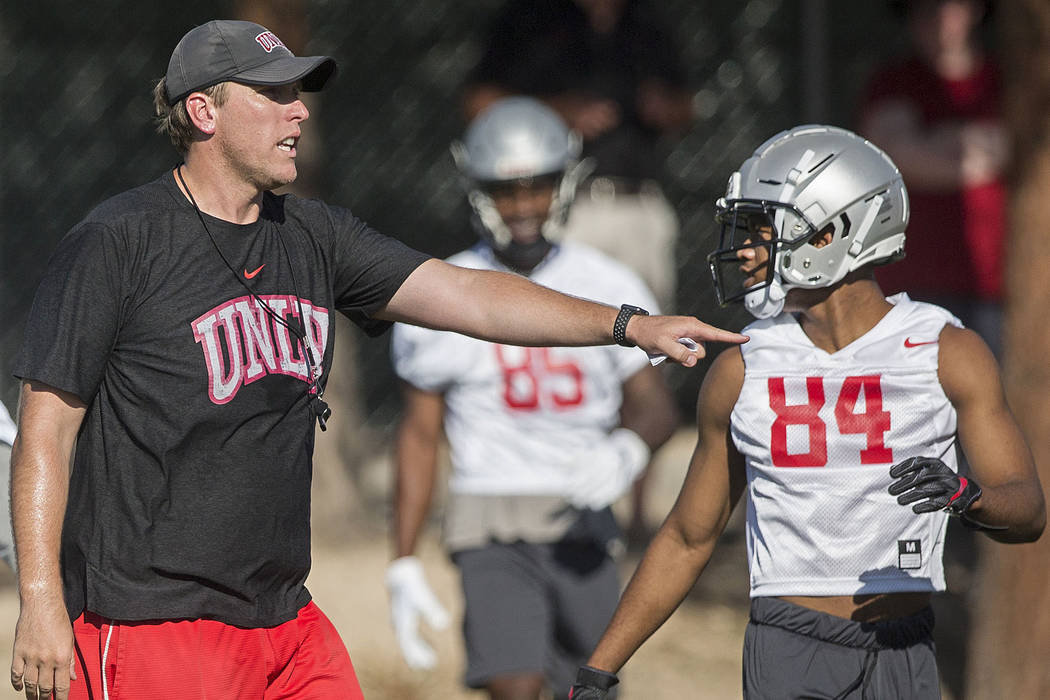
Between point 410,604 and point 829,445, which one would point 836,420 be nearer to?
point 829,445

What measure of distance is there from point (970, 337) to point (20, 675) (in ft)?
7.41

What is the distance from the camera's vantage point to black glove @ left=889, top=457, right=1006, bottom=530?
309cm

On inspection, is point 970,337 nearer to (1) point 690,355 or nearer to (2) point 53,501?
(1) point 690,355

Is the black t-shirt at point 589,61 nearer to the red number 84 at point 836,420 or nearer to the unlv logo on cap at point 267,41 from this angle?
the unlv logo on cap at point 267,41

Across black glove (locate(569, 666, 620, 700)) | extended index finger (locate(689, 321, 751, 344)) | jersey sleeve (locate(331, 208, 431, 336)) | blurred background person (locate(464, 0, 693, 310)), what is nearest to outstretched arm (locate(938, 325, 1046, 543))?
extended index finger (locate(689, 321, 751, 344))

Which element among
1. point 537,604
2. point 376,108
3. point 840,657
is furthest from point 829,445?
point 376,108

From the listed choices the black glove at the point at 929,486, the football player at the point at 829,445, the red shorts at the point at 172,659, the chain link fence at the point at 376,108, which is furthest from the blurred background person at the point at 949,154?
the red shorts at the point at 172,659

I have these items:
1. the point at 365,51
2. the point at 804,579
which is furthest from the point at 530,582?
the point at 365,51

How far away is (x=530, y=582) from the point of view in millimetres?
4852

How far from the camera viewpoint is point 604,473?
15.8 feet

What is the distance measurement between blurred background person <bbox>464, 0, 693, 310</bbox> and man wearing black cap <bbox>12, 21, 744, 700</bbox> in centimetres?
355

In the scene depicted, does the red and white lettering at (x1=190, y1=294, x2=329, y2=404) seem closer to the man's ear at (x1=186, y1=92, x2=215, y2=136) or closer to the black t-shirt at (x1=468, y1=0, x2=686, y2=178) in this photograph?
the man's ear at (x1=186, y1=92, x2=215, y2=136)

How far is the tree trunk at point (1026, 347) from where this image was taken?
16.8ft

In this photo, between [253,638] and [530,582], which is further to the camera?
[530,582]
